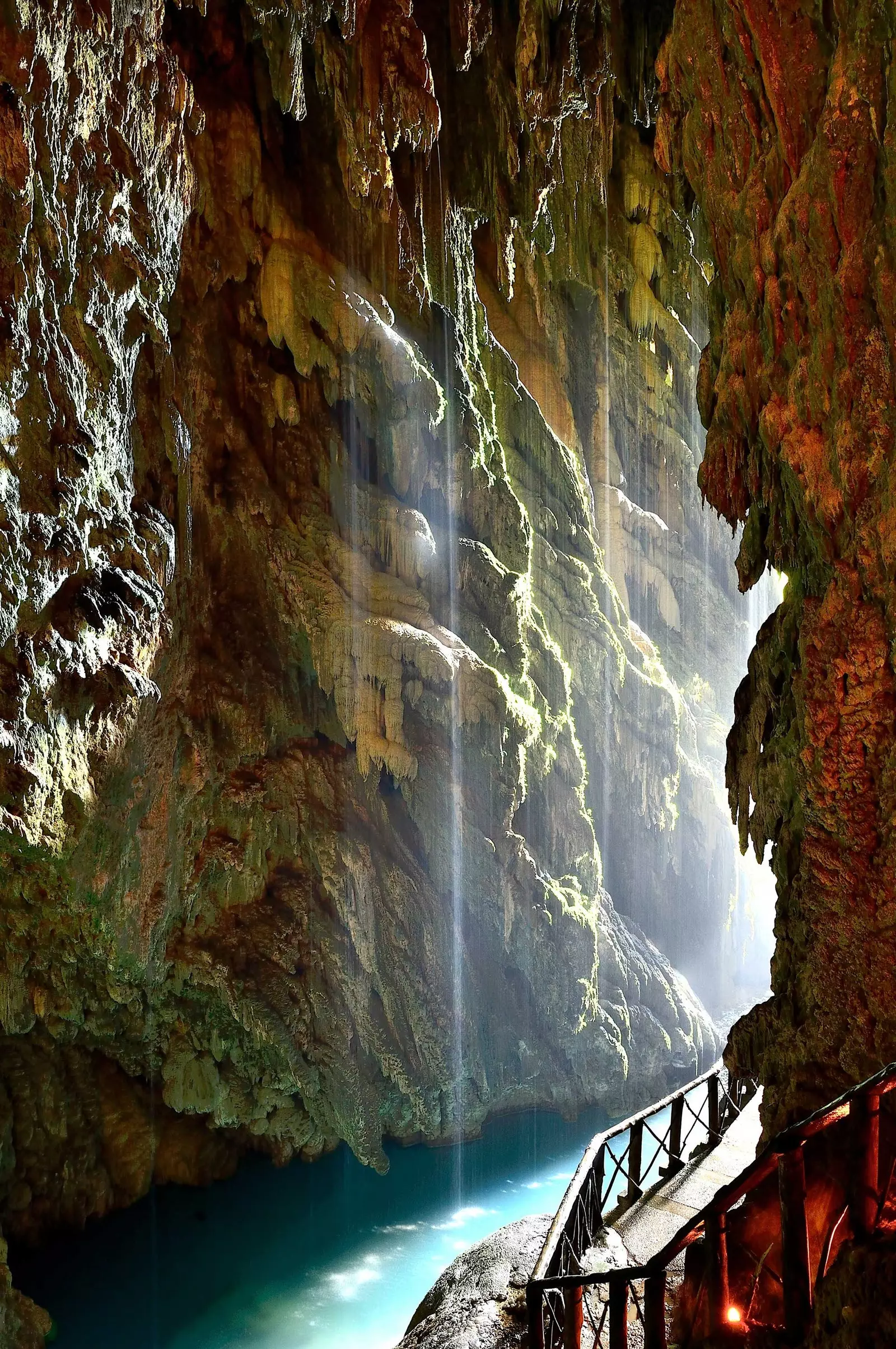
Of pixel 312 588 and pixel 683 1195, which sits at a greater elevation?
pixel 312 588

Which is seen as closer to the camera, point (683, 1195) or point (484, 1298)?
point (484, 1298)

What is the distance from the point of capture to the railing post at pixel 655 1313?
3508 millimetres

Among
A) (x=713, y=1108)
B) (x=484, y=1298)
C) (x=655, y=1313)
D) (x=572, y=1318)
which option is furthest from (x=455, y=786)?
(x=655, y=1313)

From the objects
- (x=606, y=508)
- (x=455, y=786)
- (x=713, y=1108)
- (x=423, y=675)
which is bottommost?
(x=713, y=1108)

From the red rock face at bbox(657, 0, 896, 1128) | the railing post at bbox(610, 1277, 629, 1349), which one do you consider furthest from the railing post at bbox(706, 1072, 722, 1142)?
the railing post at bbox(610, 1277, 629, 1349)

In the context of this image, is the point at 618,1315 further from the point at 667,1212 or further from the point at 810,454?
the point at 810,454

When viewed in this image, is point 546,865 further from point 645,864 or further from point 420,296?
point 420,296

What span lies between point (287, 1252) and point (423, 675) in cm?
711

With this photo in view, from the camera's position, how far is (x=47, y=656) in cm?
729

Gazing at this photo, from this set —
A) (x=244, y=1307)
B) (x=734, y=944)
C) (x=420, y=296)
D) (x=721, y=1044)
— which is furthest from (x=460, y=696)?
(x=734, y=944)

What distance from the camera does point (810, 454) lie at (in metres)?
4.79

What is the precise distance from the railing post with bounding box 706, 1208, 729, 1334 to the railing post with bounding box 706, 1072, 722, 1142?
3801mm

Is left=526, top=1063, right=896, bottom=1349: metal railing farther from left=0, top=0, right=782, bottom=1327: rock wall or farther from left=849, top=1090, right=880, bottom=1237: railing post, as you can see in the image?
left=0, top=0, right=782, bottom=1327: rock wall

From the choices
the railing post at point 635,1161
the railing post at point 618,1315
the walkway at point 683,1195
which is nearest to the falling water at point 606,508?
the walkway at point 683,1195
